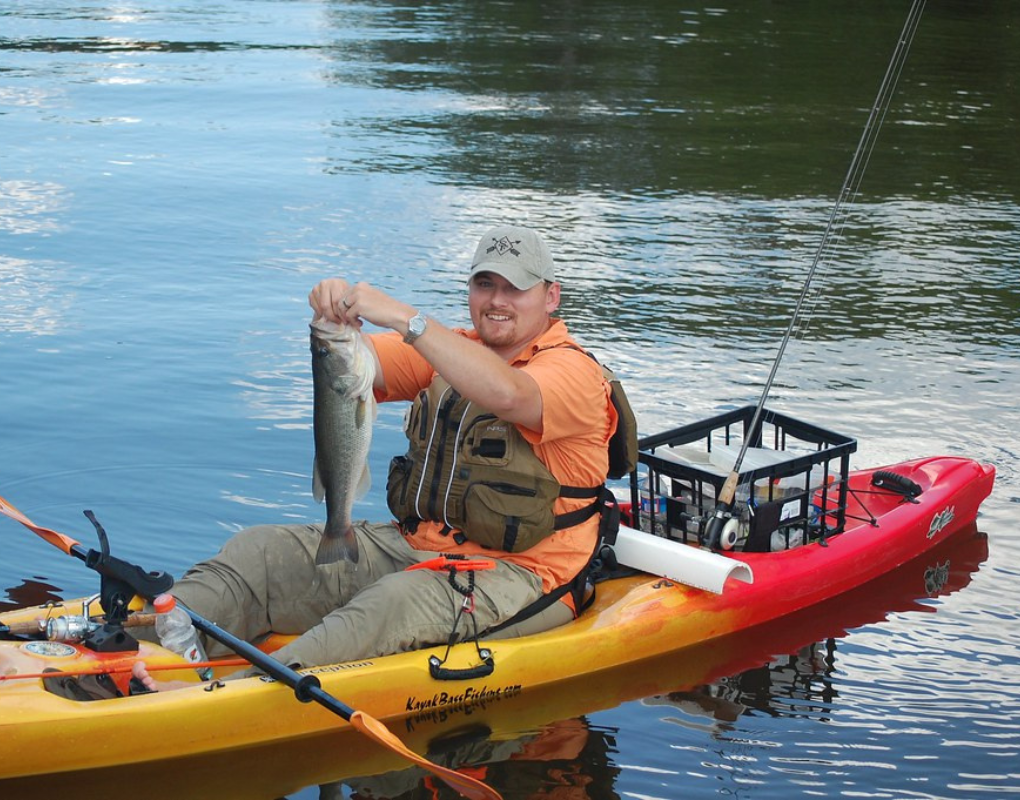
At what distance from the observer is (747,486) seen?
705 cm

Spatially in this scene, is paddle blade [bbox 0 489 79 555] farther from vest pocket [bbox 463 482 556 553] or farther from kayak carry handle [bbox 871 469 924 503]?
kayak carry handle [bbox 871 469 924 503]

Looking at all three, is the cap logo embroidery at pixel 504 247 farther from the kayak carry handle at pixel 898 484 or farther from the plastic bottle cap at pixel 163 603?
the kayak carry handle at pixel 898 484

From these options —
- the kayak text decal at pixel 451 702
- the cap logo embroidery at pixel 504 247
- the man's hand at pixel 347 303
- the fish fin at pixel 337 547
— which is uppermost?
the cap logo embroidery at pixel 504 247

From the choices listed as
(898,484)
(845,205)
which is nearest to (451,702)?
(898,484)

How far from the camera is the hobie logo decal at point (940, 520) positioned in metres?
8.04

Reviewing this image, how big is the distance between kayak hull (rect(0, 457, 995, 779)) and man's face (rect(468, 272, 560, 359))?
1200mm

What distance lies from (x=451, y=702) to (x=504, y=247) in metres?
1.80

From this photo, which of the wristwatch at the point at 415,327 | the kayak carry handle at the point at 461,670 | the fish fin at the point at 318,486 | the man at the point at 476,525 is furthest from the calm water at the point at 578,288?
the wristwatch at the point at 415,327

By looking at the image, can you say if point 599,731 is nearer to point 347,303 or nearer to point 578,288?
point 347,303

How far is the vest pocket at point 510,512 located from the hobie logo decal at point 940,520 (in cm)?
281

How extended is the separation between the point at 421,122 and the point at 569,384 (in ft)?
48.1

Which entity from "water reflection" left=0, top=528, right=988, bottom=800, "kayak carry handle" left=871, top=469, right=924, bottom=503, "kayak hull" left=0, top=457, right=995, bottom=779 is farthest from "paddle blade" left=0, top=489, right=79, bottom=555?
"kayak carry handle" left=871, top=469, right=924, bottom=503

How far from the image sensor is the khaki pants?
5.89 meters

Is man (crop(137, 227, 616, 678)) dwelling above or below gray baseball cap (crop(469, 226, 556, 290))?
below
